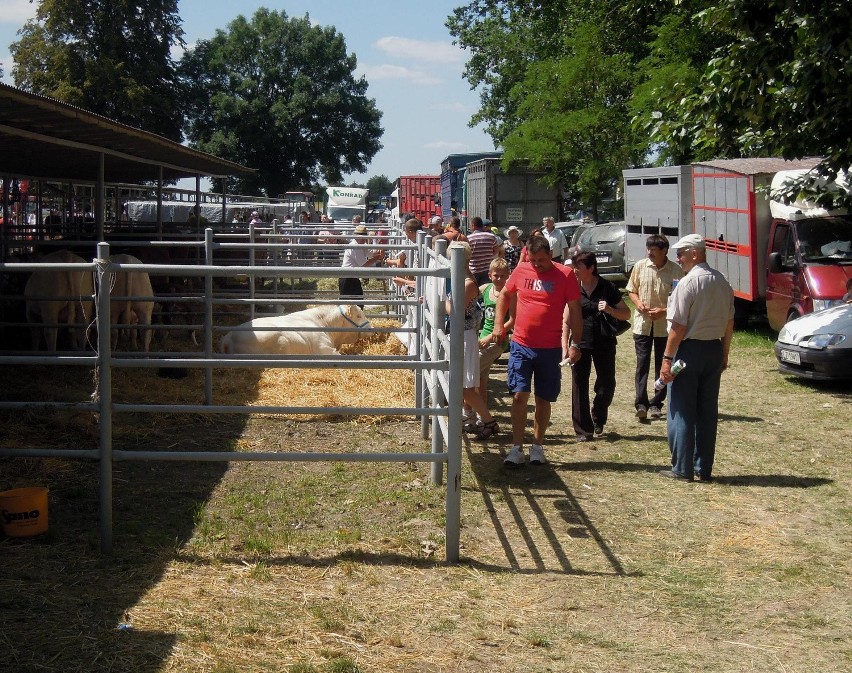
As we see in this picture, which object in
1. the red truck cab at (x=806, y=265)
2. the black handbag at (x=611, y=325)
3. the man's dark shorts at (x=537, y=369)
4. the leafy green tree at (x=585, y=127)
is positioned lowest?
the man's dark shorts at (x=537, y=369)

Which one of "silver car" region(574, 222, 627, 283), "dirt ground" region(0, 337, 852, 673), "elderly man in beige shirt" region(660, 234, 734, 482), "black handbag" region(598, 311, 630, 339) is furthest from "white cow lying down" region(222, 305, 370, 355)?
"silver car" region(574, 222, 627, 283)

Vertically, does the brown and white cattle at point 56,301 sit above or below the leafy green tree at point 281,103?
below

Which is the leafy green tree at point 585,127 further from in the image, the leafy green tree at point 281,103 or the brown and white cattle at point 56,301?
the leafy green tree at point 281,103

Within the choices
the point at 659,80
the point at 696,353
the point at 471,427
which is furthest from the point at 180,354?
the point at 659,80

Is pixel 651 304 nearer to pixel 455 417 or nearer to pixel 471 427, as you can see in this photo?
pixel 471 427

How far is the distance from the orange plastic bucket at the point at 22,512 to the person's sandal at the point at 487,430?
4.21 meters

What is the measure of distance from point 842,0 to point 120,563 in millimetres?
8702

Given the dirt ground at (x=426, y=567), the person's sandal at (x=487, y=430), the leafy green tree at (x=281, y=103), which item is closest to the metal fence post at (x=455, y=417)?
the dirt ground at (x=426, y=567)

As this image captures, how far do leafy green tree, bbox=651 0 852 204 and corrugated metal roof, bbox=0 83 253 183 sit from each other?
21.6ft

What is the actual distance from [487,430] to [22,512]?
4.35 metres

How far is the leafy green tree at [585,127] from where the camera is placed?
1172 inches

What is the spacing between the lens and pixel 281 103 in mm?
66375

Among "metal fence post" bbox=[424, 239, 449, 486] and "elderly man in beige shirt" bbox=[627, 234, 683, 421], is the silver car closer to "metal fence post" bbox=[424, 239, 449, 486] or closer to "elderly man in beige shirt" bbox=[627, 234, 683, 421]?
"elderly man in beige shirt" bbox=[627, 234, 683, 421]

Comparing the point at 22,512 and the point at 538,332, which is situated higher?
the point at 538,332
